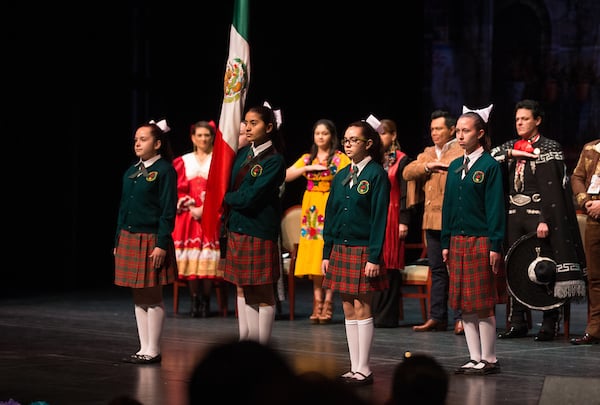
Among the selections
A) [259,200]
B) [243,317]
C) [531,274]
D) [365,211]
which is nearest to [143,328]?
[243,317]

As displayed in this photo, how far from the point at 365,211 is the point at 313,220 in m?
2.51

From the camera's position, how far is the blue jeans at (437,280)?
680 centimetres

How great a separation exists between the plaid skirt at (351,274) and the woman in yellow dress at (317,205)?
2.31m

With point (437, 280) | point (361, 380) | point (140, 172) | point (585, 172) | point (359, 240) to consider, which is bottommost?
point (361, 380)

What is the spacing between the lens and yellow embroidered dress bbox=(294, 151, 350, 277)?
7.23m

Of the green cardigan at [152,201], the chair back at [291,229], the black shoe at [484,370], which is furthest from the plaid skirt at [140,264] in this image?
the chair back at [291,229]

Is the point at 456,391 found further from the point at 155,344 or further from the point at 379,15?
the point at 379,15

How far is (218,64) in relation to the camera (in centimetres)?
1024

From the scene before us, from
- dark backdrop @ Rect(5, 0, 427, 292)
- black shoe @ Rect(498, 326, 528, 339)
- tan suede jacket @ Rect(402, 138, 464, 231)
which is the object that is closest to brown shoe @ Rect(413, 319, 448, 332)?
black shoe @ Rect(498, 326, 528, 339)

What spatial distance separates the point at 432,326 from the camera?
267 inches

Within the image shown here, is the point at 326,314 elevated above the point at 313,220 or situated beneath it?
situated beneath

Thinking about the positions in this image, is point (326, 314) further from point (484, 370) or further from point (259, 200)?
point (484, 370)

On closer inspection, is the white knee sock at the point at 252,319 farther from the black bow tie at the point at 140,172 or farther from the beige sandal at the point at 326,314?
the beige sandal at the point at 326,314

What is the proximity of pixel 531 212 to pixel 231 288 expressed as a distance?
4515 mm
